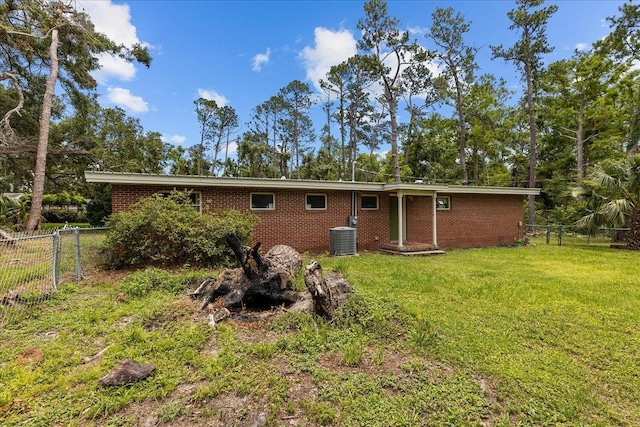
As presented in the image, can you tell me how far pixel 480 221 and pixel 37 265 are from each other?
14.3 meters

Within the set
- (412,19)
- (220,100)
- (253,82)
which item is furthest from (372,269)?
(220,100)

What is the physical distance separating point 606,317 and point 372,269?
4.25m

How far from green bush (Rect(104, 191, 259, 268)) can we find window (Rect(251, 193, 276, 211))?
2.14 meters

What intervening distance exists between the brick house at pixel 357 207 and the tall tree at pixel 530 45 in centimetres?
562

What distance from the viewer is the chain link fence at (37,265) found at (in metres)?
4.41

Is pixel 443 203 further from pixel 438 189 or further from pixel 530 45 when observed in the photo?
pixel 530 45

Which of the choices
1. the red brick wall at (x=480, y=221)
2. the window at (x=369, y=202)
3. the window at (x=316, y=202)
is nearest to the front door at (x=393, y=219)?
the window at (x=369, y=202)

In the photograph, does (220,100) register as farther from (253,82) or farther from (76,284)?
(76,284)

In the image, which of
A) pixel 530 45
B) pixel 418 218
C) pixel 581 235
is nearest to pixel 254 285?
pixel 418 218

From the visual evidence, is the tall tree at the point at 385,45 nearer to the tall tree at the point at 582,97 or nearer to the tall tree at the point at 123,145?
the tall tree at the point at 582,97

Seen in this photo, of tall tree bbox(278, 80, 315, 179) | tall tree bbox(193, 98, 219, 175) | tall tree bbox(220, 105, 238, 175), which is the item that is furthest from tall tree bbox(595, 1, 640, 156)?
tall tree bbox(193, 98, 219, 175)

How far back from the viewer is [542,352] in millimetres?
3256

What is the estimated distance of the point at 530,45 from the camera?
678 inches

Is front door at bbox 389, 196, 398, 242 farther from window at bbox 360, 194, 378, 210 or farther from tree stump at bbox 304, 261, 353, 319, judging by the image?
tree stump at bbox 304, 261, 353, 319
